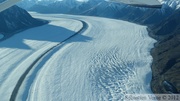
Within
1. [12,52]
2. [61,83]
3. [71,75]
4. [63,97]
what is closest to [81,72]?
[71,75]

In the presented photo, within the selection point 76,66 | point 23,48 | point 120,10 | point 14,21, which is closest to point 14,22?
point 14,21

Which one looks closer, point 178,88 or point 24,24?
point 178,88

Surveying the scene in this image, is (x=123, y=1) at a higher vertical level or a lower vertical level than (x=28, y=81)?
higher

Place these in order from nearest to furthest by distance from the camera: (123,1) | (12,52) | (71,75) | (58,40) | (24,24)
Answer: (123,1)
(71,75)
(12,52)
(58,40)
(24,24)

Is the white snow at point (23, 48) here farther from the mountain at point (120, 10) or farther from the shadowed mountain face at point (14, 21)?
the mountain at point (120, 10)

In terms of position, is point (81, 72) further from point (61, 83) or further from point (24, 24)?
point (24, 24)

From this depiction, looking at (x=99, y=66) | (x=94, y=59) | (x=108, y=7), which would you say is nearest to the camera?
(x=99, y=66)

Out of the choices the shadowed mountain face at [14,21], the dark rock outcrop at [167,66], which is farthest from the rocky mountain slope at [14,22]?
the dark rock outcrop at [167,66]
